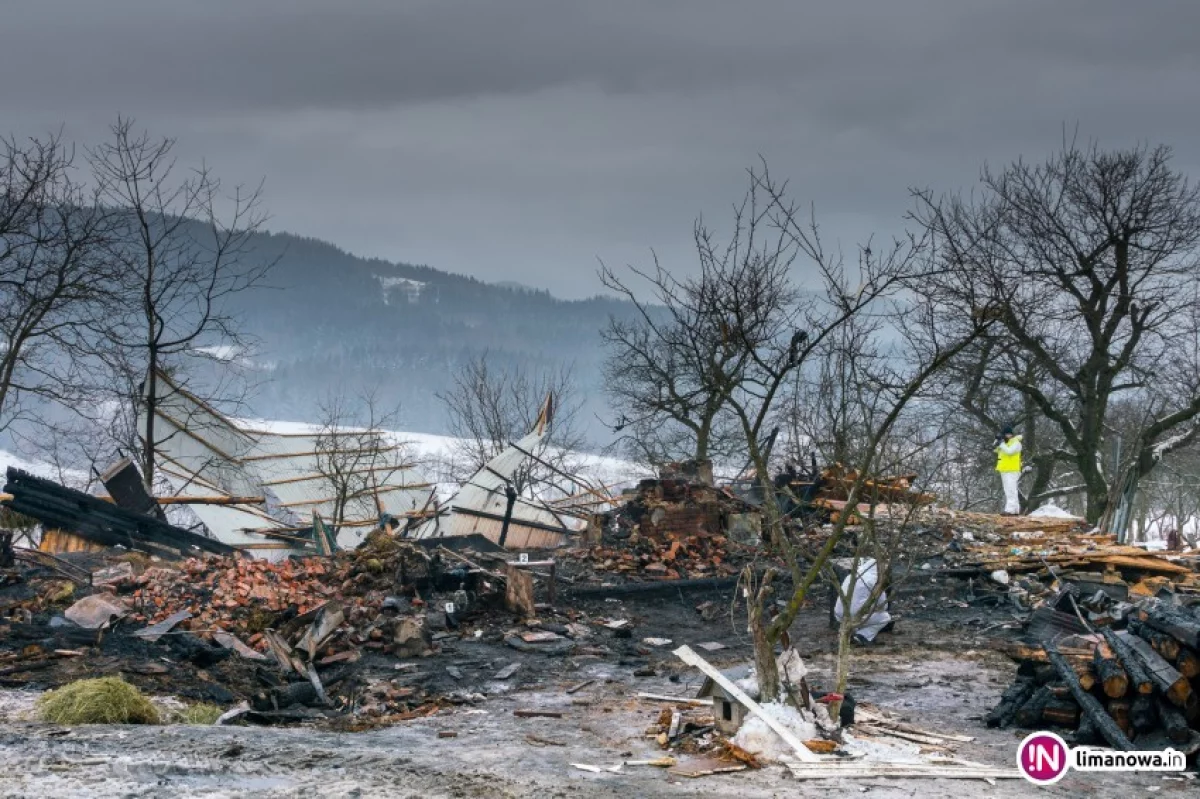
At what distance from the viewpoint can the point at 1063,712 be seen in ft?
29.0

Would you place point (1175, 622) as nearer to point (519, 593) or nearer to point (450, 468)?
point (519, 593)

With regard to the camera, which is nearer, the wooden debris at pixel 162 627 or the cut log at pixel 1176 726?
the cut log at pixel 1176 726

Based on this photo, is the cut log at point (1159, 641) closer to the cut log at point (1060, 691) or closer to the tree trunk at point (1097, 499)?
the cut log at point (1060, 691)

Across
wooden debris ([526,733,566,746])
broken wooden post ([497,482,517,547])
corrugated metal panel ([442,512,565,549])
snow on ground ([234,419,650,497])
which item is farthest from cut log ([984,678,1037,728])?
snow on ground ([234,419,650,497])

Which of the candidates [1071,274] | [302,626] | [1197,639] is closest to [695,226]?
[1197,639]

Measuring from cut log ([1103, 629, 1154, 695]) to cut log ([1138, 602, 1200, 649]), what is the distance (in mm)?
314

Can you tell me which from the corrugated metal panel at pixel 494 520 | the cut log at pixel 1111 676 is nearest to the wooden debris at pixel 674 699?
the cut log at pixel 1111 676

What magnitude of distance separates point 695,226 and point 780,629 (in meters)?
4.49

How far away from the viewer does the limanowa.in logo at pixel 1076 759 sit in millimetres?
7801

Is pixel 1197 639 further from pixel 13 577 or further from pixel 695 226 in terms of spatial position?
pixel 13 577

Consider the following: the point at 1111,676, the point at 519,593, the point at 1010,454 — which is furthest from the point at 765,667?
the point at 1010,454

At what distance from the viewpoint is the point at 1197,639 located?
8.29 metres

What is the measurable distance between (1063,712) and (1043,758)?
105 centimetres

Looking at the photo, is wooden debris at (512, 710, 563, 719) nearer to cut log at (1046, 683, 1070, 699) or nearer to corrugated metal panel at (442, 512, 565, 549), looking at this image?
cut log at (1046, 683, 1070, 699)
